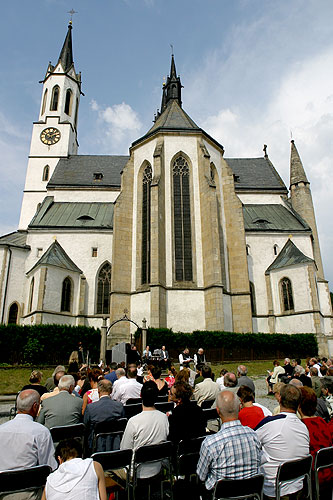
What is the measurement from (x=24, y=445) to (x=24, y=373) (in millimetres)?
14575

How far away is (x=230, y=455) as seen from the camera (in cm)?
334

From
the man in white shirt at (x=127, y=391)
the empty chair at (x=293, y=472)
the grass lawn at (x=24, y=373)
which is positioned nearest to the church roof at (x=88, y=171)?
the grass lawn at (x=24, y=373)

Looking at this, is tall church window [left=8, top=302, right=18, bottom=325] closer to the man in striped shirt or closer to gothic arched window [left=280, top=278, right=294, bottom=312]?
gothic arched window [left=280, top=278, right=294, bottom=312]

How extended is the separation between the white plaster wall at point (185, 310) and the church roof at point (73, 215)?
32.9ft

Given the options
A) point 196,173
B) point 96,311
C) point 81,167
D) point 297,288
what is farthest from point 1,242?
point 297,288

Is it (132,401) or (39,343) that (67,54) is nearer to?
(39,343)

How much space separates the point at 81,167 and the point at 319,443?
36.9 metres

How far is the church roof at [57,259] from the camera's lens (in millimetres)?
25169

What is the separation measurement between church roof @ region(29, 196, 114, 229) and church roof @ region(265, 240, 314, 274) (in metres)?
13.8

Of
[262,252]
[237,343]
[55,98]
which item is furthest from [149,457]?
[55,98]

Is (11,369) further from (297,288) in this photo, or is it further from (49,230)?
(297,288)

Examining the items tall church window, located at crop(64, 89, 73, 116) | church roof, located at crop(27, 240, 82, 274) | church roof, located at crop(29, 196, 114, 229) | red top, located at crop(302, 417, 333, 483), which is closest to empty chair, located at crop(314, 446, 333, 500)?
red top, located at crop(302, 417, 333, 483)

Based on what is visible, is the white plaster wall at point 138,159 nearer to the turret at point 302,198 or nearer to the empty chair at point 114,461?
the turret at point 302,198

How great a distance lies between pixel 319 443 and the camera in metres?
4.17
